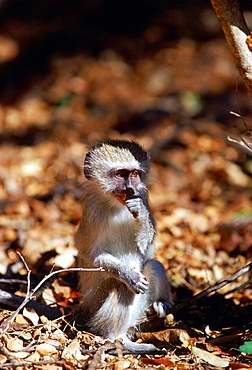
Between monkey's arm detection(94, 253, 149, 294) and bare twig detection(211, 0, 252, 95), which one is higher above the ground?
bare twig detection(211, 0, 252, 95)

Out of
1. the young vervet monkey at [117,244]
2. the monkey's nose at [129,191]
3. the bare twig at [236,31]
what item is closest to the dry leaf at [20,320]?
the young vervet monkey at [117,244]

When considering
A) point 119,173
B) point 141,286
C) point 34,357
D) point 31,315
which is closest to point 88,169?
point 119,173

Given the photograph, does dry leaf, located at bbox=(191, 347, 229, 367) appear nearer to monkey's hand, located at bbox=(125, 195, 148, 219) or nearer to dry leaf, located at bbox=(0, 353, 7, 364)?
monkey's hand, located at bbox=(125, 195, 148, 219)

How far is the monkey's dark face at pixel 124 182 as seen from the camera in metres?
4.17

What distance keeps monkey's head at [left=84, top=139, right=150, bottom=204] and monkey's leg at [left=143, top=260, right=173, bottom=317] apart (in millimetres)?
690

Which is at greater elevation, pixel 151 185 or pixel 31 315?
pixel 151 185

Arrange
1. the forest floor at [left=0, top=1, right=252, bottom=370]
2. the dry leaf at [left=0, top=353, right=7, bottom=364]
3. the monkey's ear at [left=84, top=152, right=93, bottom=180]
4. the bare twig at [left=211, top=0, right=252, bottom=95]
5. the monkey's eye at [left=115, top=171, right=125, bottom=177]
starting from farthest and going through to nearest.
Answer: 1. the monkey's ear at [left=84, top=152, right=93, bottom=180]
2. the monkey's eye at [left=115, top=171, right=125, bottom=177]
3. the forest floor at [left=0, top=1, right=252, bottom=370]
4. the bare twig at [left=211, top=0, right=252, bottom=95]
5. the dry leaf at [left=0, top=353, right=7, bottom=364]

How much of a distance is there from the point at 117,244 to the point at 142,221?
0.32 m

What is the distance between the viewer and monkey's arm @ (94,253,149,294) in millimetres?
4023

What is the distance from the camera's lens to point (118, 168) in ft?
13.8

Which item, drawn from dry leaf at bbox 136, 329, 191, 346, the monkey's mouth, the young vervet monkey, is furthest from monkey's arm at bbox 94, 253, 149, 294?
the monkey's mouth

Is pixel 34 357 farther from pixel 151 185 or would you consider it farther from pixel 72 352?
pixel 151 185

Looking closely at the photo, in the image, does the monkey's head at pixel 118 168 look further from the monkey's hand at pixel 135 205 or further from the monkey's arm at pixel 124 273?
the monkey's arm at pixel 124 273

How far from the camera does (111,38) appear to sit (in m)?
12.6
